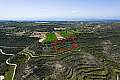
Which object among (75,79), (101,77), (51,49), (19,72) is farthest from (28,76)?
(51,49)

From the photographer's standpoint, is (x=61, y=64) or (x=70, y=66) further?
(x=61, y=64)

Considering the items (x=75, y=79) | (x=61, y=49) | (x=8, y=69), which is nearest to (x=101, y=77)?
(x=75, y=79)

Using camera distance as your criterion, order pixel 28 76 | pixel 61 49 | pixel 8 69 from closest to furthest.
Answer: pixel 28 76 < pixel 8 69 < pixel 61 49

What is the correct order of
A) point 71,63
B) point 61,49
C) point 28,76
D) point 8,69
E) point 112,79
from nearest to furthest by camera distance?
point 112,79
point 28,76
point 8,69
point 71,63
point 61,49

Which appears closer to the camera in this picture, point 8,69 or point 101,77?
point 101,77

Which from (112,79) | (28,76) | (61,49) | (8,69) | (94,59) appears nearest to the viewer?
(112,79)

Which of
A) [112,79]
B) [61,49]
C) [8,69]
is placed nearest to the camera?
[112,79]

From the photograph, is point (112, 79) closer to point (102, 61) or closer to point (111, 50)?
point (102, 61)

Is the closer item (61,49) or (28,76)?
(28,76)

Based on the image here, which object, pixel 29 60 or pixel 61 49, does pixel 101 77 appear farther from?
pixel 61 49
